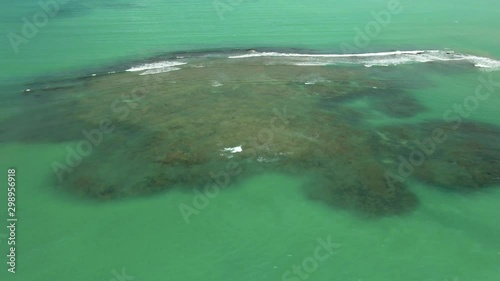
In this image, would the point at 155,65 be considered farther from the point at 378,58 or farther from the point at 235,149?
the point at 378,58

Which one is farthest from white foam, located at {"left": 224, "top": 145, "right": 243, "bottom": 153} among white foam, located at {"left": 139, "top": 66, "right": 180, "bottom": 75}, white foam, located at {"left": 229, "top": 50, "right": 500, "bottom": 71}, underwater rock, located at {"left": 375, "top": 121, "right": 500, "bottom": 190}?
white foam, located at {"left": 229, "top": 50, "right": 500, "bottom": 71}

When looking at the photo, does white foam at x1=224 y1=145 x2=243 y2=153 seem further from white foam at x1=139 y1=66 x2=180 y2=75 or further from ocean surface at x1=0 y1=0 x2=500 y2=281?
white foam at x1=139 y1=66 x2=180 y2=75

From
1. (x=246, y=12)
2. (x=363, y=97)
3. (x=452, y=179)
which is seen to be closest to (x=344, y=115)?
(x=363, y=97)

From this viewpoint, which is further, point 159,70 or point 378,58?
point 378,58

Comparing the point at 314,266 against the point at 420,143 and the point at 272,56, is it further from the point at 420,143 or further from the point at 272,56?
the point at 272,56

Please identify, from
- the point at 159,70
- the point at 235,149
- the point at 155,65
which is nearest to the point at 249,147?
the point at 235,149

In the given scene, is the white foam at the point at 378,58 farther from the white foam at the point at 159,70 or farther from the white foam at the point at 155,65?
the white foam at the point at 159,70

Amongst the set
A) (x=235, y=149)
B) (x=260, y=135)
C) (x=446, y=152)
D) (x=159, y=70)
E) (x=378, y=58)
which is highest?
(x=159, y=70)

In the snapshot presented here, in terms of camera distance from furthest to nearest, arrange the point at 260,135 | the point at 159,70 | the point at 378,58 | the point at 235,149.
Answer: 1. the point at 378,58
2. the point at 159,70
3. the point at 260,135
4. the point at 235,149
